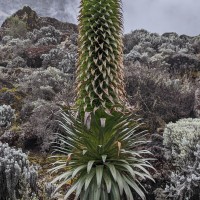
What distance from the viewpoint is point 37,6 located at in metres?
142

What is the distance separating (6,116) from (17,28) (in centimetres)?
1789

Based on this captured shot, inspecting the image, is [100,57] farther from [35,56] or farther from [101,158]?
[35,56]

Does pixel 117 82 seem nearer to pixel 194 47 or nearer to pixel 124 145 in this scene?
pixel 124 145

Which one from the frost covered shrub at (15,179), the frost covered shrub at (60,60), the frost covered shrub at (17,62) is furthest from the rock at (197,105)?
the frost covered shrub at (17,62)

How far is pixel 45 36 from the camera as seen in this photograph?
2616 centimetres

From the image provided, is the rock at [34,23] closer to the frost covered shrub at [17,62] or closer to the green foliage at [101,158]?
the frost covered shrub at [17,62]

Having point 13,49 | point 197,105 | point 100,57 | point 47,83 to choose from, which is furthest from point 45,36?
point 100,57

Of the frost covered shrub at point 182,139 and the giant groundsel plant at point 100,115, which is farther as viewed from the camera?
the frost covered shrub at point 182,139

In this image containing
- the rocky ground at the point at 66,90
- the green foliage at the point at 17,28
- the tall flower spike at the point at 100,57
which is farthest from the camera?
the green foliage at the point at 17,28

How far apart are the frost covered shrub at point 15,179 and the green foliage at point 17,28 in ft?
69.7

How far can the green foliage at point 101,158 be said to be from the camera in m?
5.41

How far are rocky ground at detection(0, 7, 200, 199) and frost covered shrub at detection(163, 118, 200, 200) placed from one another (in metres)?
0.27

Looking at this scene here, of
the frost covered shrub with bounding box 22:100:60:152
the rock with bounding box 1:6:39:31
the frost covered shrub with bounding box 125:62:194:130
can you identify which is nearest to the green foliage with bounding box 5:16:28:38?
the rock with bounding box 1:6:39:31

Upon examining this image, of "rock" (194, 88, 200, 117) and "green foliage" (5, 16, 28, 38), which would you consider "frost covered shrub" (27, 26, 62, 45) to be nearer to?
"green foliage" (5, 16, 28, 38)
